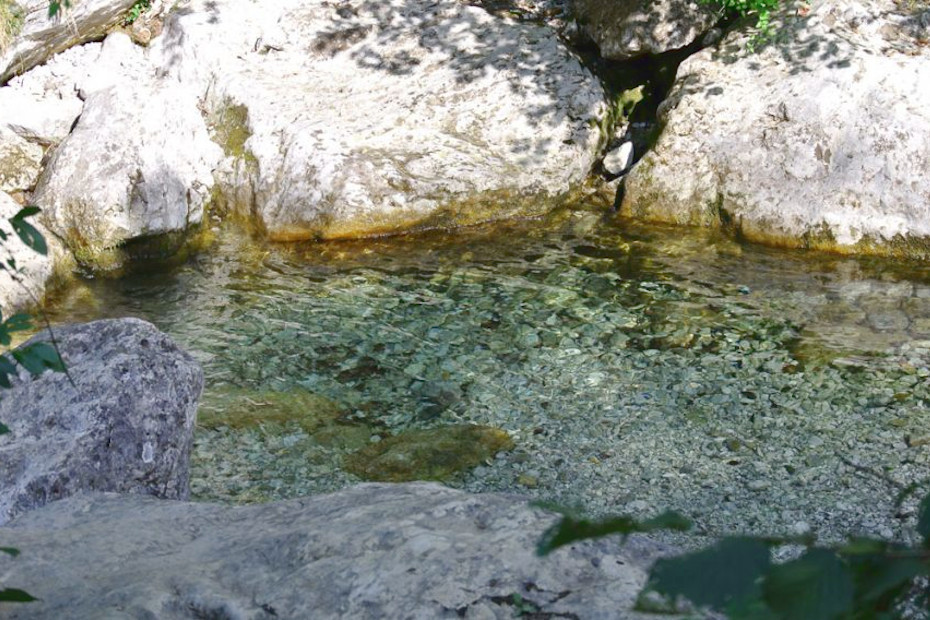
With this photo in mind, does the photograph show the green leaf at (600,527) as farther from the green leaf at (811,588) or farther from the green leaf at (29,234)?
the green leaf at (29,234)

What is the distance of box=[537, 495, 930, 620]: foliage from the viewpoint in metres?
1.04

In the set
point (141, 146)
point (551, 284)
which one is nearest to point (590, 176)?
point (551, 284)

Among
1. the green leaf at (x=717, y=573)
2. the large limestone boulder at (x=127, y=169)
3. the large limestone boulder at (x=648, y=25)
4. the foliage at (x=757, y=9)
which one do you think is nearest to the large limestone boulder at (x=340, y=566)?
the green leaf at (x=717, y=573)

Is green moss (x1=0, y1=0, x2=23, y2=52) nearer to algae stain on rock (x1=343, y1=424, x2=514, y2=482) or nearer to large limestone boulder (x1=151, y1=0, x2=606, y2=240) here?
large limestone boulder (x1=151, y1=0, x2=606, y2=240)

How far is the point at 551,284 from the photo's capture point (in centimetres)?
815

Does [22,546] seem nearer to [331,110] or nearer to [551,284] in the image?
[551,284]

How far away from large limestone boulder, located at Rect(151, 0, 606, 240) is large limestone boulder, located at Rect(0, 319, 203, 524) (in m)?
4.49

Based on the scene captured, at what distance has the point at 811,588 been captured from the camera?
105cm

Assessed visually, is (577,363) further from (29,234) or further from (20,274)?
(29,234)

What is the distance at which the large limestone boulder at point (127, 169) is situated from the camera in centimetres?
Answer: 898

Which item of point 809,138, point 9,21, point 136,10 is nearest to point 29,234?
point 809,138

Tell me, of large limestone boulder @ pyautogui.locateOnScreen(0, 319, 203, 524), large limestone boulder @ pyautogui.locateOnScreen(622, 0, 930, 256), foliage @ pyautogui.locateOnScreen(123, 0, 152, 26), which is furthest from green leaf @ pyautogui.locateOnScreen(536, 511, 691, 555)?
foliage @ pyautogui.locateOnScreen(123, 0, 152, 26)

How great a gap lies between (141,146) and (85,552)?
692 centimetres

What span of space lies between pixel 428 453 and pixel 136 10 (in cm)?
756
